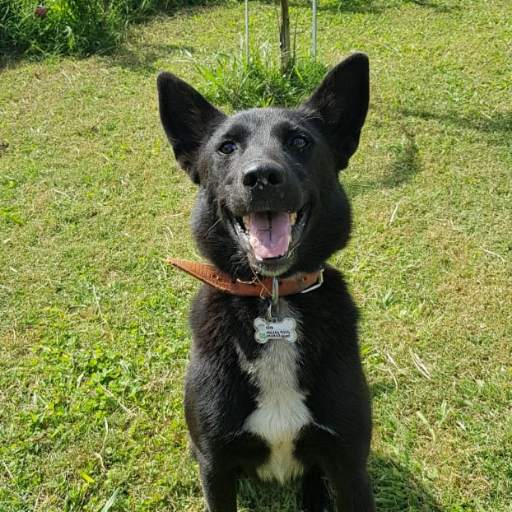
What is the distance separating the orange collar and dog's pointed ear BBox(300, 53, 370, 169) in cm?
62

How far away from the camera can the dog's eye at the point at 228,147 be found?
7.98ft

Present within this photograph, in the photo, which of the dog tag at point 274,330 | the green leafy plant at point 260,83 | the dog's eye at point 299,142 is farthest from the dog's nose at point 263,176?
the green leafy plant at point 260,83

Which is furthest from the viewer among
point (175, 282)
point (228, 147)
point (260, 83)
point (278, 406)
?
point (260, 83)

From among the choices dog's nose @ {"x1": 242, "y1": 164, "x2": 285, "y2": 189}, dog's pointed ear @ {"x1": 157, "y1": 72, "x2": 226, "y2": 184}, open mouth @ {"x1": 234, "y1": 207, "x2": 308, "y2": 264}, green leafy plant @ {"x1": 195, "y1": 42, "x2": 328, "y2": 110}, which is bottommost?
green leafy plant @ {"x1": 195, "y1": 42, "x2": 328, "y2": 110}

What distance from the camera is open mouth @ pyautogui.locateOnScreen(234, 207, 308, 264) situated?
210 centimetres

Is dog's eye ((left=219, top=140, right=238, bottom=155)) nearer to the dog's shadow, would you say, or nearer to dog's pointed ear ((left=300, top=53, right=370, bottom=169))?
dog's pointed ear ((left=300, top=53, right=370, bottom=169))

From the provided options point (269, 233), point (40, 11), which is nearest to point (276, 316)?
point (269, 233)

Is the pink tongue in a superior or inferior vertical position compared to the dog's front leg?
superior

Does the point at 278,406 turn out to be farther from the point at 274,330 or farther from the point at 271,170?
the point at 271,170

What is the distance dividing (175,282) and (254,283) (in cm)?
175

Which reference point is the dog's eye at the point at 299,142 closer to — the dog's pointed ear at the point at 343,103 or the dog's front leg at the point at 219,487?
the dog's pointed ear at the point at 343,103

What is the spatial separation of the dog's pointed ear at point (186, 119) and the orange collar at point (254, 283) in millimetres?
523

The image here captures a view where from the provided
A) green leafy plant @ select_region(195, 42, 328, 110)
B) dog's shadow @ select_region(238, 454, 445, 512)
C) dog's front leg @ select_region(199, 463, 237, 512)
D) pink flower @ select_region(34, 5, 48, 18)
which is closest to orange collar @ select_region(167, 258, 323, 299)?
dog's front leg @ select_region(199, 463, 237, 512)

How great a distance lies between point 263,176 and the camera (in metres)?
2.03
